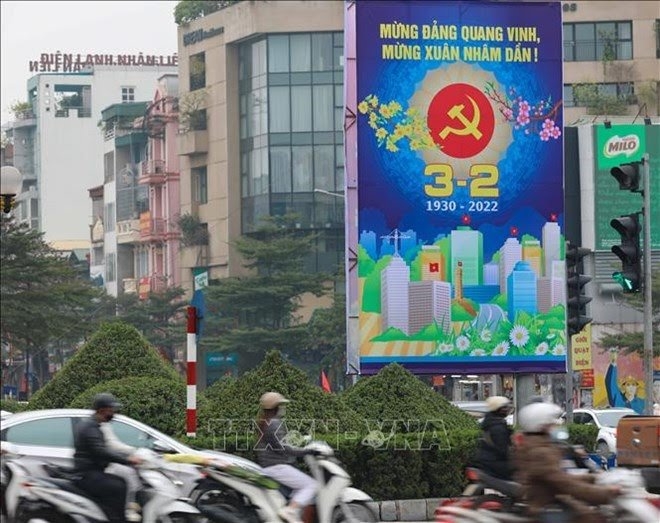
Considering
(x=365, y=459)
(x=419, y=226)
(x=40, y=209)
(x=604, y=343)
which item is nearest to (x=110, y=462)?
(x=365, y=459)

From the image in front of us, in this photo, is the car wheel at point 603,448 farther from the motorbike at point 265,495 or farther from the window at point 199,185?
the window at point 199,185

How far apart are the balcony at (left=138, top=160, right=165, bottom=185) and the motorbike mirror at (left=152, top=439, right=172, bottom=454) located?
82.0m

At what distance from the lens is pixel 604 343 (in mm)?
66938

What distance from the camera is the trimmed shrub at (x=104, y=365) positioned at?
80.1ft

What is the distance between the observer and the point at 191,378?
2142cm

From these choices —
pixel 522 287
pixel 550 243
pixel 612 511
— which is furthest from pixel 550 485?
pixel 550 243

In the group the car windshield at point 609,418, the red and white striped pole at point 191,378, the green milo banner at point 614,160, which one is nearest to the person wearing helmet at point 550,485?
the red and white striped pole at point 191,378

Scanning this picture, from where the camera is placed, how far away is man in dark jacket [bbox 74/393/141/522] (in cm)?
1419

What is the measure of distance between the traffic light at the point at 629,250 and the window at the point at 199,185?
72044 mm

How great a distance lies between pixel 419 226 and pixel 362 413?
795 cm

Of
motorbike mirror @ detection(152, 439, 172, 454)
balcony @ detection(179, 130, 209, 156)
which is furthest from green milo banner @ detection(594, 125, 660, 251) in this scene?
motorbike mirror @ detection(152, 439, 172, 454)

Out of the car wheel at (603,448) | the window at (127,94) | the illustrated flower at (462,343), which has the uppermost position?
the window at (127,94)

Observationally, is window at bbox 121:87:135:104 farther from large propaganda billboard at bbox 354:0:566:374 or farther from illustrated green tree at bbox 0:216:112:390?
large propaganda billboard at bbox 354:0:566:374

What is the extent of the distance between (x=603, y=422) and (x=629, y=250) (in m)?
20.8
